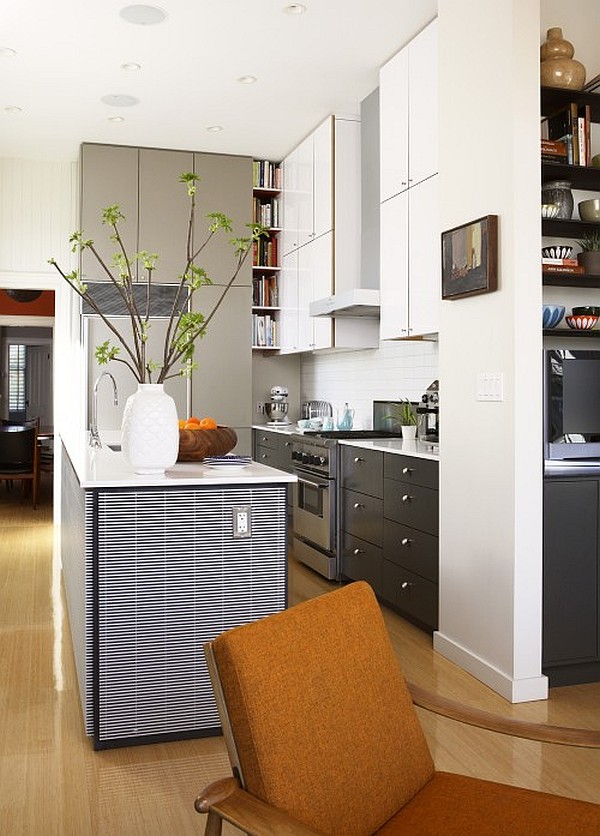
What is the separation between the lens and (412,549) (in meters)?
4.27

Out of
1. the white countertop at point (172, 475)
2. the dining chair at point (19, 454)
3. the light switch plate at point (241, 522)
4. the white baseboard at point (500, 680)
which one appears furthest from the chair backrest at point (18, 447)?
the light switch plate at point (241, 522)

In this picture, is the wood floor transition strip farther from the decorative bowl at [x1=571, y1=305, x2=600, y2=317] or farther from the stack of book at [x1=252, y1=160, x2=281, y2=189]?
the stack of book at [x1=252, y1=160, x2=281, y2=189]

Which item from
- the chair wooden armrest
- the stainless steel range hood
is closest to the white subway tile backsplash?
the stainless steel range hood

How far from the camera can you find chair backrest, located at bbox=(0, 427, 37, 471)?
8617mm

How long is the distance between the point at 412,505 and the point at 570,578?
39.1 inches

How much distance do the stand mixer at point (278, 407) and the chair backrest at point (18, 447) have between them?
2618mm

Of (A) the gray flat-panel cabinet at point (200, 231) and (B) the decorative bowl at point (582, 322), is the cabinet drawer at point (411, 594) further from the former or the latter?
(A) the gray flat-panel cabinet at point (200, 231)

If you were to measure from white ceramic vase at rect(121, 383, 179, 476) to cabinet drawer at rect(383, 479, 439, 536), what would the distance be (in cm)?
150

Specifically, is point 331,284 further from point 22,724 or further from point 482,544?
point 22,724

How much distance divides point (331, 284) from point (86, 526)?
3.66 meters

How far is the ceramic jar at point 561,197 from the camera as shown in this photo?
11.8ft

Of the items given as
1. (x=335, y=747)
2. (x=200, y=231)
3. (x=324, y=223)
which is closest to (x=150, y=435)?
(x=335, y=747)

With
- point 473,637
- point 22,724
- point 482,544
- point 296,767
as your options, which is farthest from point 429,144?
point 296,767

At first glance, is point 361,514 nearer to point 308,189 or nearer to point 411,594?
point 411,594
